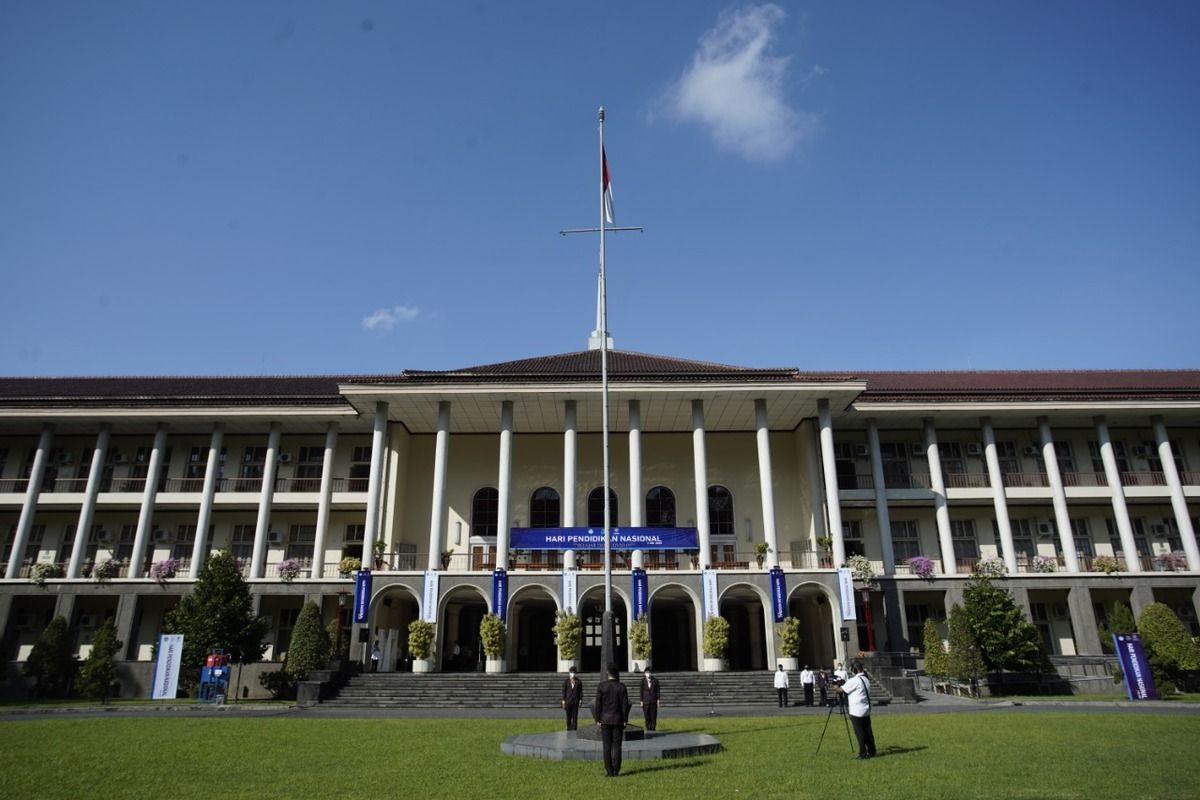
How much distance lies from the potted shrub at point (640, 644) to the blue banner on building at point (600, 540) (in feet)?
9.71

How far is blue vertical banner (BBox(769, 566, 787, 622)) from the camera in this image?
28.2 meters

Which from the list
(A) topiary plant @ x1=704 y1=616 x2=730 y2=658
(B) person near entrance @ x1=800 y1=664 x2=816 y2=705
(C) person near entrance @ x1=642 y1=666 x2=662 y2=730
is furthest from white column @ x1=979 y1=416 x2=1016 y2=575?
(C) person near entrance @ x1=642 y1=666 x2=662 y2=730

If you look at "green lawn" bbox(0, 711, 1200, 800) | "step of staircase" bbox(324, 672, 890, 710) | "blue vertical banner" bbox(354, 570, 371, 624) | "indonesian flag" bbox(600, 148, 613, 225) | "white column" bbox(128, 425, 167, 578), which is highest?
"indonesian flag" bbox(600, 148, 613, 225)

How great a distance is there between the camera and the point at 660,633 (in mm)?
35219

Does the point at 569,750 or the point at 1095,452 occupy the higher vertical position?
the point at 1095,452

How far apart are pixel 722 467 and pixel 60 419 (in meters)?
28.7

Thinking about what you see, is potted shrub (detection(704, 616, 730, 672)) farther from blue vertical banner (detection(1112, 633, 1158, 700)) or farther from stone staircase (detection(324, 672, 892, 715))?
blue vertical banner (detection(1112, 633, 1158, 700))

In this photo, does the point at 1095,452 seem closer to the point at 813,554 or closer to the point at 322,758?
the point at 813,554

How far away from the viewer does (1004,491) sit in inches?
1313

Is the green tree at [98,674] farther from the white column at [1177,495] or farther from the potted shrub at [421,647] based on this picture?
the white column at [1177,495]

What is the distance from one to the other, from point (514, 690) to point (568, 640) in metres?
2.91

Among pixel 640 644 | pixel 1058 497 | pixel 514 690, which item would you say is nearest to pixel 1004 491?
pixel 1058 497

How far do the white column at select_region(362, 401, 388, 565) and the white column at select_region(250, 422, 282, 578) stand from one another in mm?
4502

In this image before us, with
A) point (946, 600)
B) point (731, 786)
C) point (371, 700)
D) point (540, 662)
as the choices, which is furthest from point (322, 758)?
point (946, 600)
